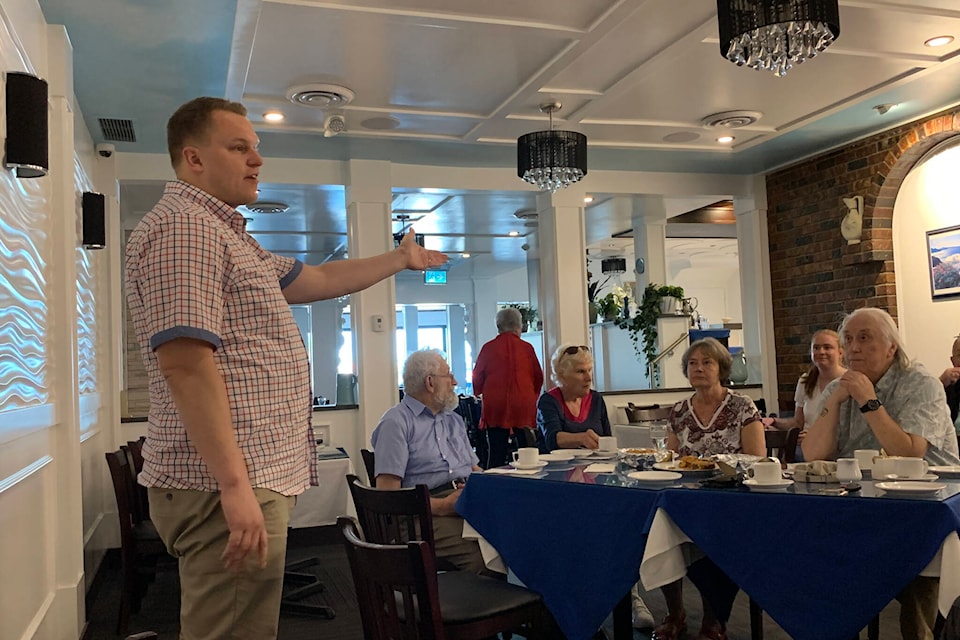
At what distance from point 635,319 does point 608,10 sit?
180 inches

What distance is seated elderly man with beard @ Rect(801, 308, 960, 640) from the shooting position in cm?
293

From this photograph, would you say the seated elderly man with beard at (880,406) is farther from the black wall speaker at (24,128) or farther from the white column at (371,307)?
the white column at (371,307)

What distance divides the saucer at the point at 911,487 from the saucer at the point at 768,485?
26 cm

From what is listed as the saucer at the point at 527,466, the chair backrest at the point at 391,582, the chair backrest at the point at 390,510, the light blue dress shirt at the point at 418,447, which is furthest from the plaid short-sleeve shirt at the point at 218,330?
the saucer at the point at 527,466

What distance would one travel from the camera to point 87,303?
197 inches

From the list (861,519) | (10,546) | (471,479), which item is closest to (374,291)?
(471,479)

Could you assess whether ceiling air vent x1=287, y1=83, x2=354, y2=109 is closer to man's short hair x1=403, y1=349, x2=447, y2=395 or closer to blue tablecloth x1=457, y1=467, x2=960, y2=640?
man's short hair x1=403, y1=349, x2=447, y2=395

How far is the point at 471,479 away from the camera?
311 centimetres

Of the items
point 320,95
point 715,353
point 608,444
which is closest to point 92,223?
point 320,95

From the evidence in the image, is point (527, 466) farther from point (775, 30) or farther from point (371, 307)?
point (371, 307)

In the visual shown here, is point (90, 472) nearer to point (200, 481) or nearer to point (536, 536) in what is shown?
point (536, 536)

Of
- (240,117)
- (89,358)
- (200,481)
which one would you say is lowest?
(200,481)

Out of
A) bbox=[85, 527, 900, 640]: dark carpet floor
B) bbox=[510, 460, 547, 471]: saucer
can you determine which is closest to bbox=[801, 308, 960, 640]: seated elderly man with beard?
bbox=[85, 527, 900, 640]: dark carpet floor

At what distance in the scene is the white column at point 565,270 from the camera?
22.8ft
